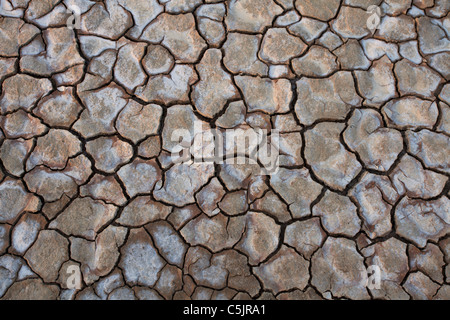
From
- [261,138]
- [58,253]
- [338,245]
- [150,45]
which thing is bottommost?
[58,253]

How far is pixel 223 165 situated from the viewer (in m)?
1.96

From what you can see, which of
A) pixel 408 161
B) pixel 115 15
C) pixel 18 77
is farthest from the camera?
pixel 115 15

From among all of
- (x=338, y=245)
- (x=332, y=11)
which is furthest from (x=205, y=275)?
(x=332, y=11)

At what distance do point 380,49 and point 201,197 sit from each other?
145 cm

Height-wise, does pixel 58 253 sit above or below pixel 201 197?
below

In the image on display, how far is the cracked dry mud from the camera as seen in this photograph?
1.79 meters

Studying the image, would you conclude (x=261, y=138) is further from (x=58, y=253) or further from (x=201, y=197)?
(x=58, y=253)

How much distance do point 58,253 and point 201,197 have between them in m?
0.79

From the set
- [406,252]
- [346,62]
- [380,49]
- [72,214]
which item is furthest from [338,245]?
[72,214]

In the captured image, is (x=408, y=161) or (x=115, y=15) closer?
(x=408, y=161)

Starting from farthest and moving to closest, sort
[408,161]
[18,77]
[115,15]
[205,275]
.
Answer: [115,15] < [18,77] < [408,161] < [205,275]

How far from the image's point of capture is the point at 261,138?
1999 millimetres

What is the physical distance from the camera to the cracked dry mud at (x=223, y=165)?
1.79 meters

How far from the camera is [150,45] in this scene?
216 centimetres
